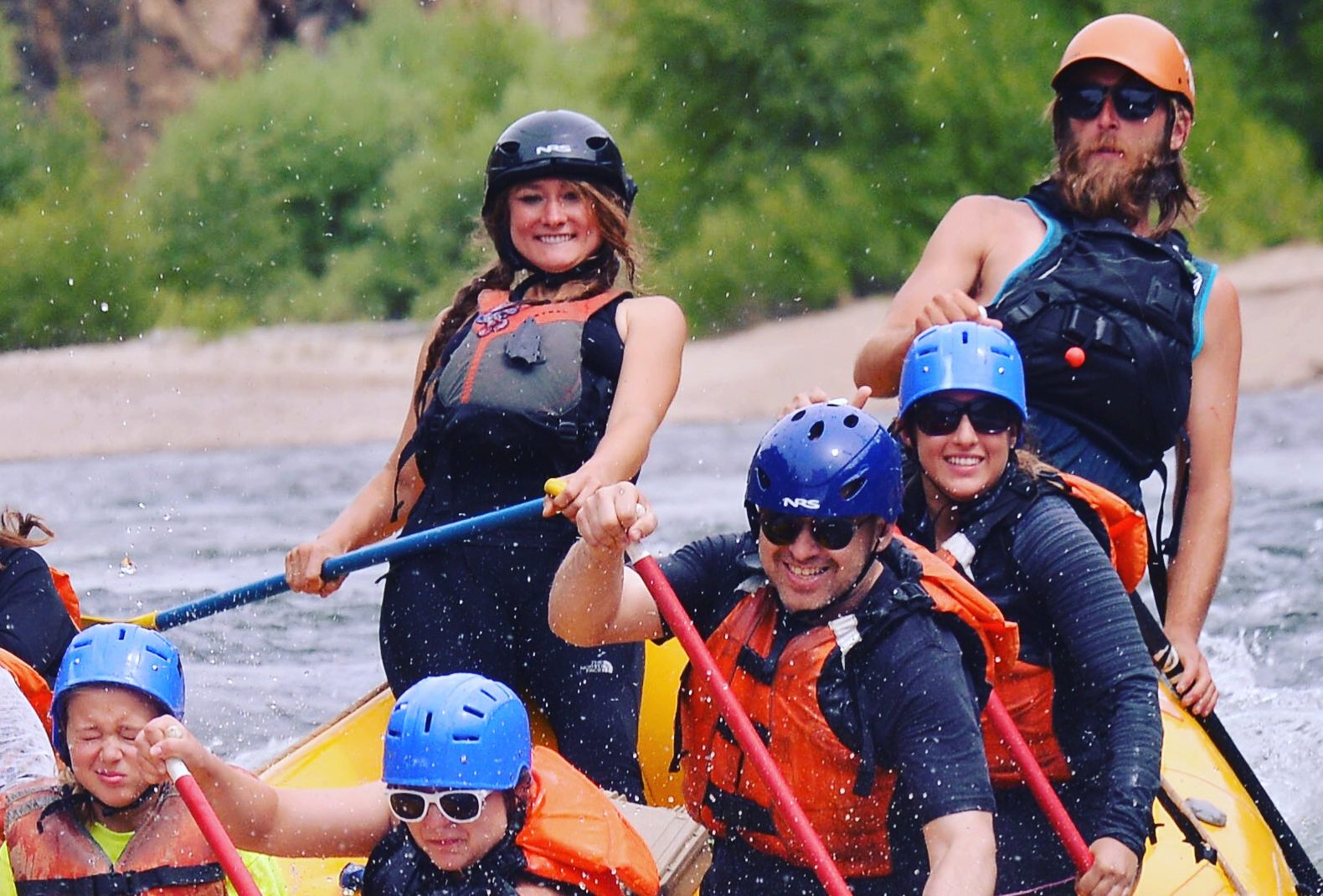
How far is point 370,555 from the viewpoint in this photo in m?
3.89

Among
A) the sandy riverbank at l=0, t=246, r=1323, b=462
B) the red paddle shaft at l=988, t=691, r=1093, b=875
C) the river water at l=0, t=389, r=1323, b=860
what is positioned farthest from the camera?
the sandy riverbank at l=0, t=246, r=1323, b=462

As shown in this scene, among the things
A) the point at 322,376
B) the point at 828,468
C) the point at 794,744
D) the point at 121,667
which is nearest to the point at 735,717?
the point at 794,744

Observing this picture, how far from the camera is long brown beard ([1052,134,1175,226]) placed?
4.02 m

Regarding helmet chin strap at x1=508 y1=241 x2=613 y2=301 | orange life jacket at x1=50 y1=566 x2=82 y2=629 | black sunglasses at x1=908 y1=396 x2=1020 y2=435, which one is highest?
helmet chin strap at x1=508 y1=241 x2=613 y2=301

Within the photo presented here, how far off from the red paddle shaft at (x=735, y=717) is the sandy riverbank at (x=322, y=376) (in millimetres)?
17754

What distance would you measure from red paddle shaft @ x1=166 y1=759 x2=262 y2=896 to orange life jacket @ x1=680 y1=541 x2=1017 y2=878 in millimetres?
711

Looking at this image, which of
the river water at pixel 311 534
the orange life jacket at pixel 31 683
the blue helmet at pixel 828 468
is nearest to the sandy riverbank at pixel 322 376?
the river water at pixel 311 534

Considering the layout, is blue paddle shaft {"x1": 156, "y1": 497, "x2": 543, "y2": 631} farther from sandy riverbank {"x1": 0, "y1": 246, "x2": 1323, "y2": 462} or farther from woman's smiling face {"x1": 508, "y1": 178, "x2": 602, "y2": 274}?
sandy riverbank {"x1": 0, "y1": 246, "x2": 1323, "y2": 462}

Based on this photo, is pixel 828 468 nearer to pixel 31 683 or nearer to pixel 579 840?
pixel 579 840

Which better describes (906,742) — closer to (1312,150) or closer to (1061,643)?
(1061,643)

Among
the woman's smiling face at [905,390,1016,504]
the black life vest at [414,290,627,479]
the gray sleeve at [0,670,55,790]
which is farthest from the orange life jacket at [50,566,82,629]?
the woman's smiling face at [905,390,1016,504]

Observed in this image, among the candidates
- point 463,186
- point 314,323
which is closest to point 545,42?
point 463,186

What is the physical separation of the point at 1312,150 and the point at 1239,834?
73.6 feet

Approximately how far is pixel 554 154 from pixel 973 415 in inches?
38.4
